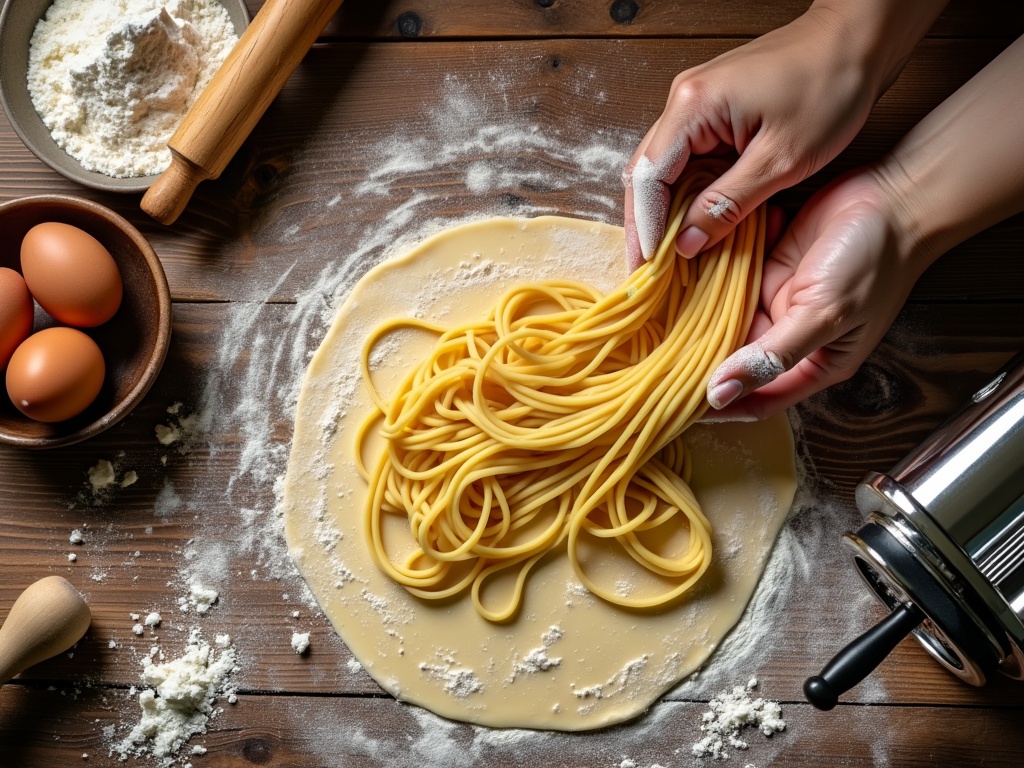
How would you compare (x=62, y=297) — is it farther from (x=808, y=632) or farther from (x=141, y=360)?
(x=808, y=632)

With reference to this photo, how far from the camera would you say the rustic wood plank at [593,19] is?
1510mm

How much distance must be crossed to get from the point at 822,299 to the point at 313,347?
3.05 ft

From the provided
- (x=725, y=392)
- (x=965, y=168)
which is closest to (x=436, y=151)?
(x=725, y=392)

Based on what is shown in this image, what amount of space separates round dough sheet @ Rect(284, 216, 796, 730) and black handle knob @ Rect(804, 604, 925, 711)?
27 cm

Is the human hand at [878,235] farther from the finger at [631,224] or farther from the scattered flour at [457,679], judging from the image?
the scattered flour at [457,679]

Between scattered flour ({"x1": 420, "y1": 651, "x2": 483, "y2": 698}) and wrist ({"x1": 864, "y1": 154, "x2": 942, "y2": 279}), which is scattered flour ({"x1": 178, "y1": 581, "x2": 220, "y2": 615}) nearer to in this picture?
scattered flour ({"x1": 420, "y1": 651, "x2": 483, "y2": 698})

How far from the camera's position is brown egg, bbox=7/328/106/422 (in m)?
1.26

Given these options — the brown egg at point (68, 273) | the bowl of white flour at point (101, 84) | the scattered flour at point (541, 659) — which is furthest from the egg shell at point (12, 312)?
the scattered flour at point (541, 659)

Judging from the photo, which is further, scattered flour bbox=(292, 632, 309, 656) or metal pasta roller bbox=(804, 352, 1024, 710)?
scattered flour bbox=(292, 632, 309, 656)

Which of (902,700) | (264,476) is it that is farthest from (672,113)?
(902,700)

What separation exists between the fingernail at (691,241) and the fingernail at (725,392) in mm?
238

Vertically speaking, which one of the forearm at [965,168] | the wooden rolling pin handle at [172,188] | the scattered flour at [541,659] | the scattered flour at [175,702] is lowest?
the scattered flour at [175,702]

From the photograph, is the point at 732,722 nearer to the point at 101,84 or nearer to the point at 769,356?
the point at 769,356

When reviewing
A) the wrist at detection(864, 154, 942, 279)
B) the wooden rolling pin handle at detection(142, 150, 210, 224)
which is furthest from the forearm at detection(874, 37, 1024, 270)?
the wooden rolling pin handle at detection(142, 150, 210, 224)
